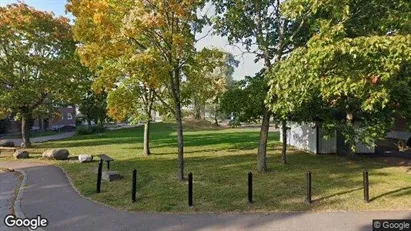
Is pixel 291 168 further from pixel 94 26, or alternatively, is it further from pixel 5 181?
pixel 5 181

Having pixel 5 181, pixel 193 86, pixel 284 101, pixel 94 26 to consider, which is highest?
pixel 94 26

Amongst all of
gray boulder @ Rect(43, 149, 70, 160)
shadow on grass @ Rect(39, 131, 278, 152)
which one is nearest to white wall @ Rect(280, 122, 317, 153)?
shadow on grass @ Rect(39, 131, 278, 152)

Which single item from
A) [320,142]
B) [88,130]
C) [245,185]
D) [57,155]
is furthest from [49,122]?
[245,185]

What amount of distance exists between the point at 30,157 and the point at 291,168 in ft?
45.1

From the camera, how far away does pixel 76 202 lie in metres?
8.99

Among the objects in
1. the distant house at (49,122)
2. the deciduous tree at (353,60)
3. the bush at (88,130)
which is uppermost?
the deciduous tree at (353,60)

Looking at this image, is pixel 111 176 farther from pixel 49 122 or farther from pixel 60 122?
pixel 60 122

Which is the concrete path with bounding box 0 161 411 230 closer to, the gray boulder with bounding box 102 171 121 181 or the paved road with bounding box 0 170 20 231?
the paved road with bounding box 0 170 20 231

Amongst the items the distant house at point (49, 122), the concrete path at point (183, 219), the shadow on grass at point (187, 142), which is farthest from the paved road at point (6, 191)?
the distant house at point (49, 122)

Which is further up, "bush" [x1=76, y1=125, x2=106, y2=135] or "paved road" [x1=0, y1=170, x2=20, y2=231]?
"bush" [x1=76, y1=125, x2=106, y2=135]

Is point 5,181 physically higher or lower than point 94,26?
lower

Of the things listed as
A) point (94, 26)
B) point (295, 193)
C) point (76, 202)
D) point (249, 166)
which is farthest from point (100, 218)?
point (249, 166)

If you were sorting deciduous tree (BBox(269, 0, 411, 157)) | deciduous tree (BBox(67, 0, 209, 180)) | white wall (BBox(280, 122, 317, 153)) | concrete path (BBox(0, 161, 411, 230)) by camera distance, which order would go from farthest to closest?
1. white wall (BBox(280, 122, 317, 153))
2. deciduous tree (BBox(67, 0, 209, 180))
3. deciduous tree (BBox(269, 0, 411, 157))
4. concrete path (BBox(0, 161, 411, 230))

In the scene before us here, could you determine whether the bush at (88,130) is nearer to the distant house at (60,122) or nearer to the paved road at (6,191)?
the distant house at (60,122)
